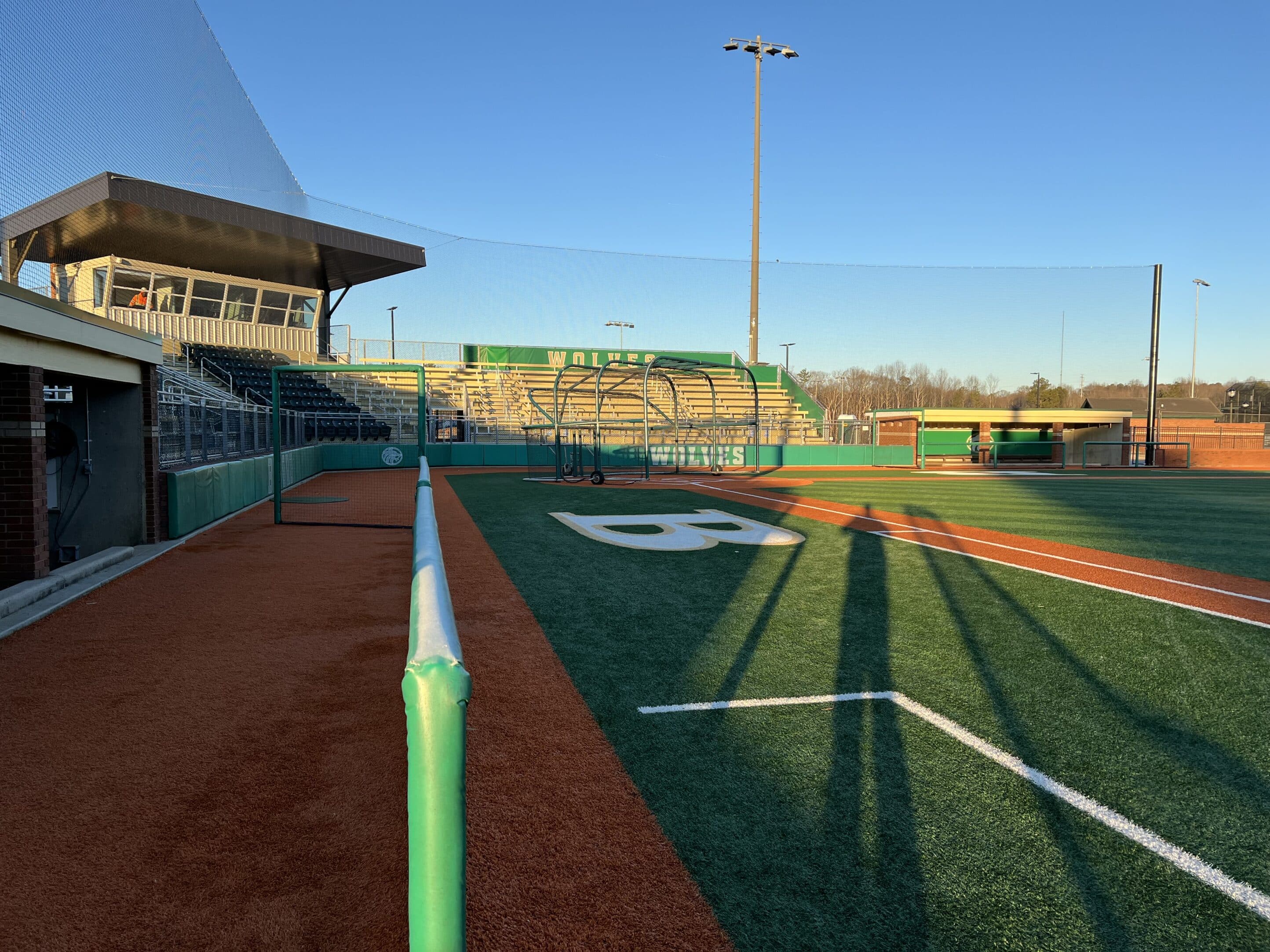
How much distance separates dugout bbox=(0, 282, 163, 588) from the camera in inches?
245

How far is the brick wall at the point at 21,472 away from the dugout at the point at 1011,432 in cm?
3380

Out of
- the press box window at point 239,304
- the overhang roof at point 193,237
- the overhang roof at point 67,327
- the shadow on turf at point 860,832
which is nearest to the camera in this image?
the shadow on turf at point 860,832

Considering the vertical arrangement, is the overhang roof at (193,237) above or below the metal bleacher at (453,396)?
above

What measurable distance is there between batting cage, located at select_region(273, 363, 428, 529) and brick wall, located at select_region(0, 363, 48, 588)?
3.26 m

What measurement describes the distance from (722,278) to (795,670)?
48.3 meters

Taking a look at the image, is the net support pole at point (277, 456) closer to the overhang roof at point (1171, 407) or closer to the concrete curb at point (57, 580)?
the concrete curb at point (57, 580)

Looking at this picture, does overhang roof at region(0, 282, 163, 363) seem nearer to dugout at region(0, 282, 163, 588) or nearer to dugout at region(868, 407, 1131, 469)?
dugout at region(0, 282, 163, 588)

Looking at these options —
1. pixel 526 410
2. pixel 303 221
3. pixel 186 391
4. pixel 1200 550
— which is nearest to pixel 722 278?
pixel 526 410

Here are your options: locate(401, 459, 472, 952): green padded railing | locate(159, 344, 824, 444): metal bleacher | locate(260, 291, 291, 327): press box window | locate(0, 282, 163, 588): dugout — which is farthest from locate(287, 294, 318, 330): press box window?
locate(401, 459, 472, 952): green padded railing

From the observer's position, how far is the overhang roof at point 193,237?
23.3m

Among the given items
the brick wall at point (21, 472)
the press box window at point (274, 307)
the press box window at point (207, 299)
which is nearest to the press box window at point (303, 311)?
the press box window at point (274, 307)

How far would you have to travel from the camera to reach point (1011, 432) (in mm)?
42312

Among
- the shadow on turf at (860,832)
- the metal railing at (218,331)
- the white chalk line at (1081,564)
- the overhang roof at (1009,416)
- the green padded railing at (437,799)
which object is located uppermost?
the metal railing at (218,331)

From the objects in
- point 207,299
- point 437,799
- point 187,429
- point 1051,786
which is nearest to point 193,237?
point 207,299
